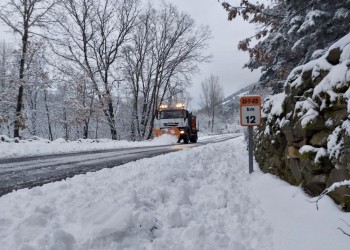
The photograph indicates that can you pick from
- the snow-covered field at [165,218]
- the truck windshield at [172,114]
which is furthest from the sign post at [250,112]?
the truck windshield at [172,114]

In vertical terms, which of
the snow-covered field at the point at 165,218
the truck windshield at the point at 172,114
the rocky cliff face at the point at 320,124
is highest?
the truck windshield at the point at 172,114

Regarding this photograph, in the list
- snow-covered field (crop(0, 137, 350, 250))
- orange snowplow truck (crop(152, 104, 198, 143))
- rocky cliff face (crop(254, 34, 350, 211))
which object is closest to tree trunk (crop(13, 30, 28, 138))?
orange snowplow truck (crop(152, 104, 198, 143))

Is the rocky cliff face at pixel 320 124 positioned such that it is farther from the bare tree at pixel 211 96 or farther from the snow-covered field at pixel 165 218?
the bare tree at pixel 211 96

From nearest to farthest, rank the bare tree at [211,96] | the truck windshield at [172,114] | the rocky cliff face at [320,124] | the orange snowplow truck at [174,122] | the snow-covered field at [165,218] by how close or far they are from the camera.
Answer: the snow-covered field at [165,218], the rocky cliff face at [320,124], the orange snowplow truck at [174,122], the truck windshield at [172,114], the bare tree at [211,96]

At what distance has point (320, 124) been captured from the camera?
3963 mm

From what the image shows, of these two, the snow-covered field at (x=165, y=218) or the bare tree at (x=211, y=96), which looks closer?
the snow-covered field at (x=165, y=218)

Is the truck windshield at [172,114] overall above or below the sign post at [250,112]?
above

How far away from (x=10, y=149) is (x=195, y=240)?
36.5 feet

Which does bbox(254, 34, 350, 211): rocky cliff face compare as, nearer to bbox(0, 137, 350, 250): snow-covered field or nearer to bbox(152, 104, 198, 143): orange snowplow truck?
bbox(0, 137, 350, 250): snow-covered field

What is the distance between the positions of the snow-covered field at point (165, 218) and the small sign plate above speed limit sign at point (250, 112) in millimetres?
2217

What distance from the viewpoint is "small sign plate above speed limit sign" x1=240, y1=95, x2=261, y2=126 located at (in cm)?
733

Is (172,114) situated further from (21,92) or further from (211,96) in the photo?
(211,96)

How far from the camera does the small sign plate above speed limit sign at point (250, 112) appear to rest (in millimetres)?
7328

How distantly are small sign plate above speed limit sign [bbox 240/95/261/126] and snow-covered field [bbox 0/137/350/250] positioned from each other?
2.22 m
